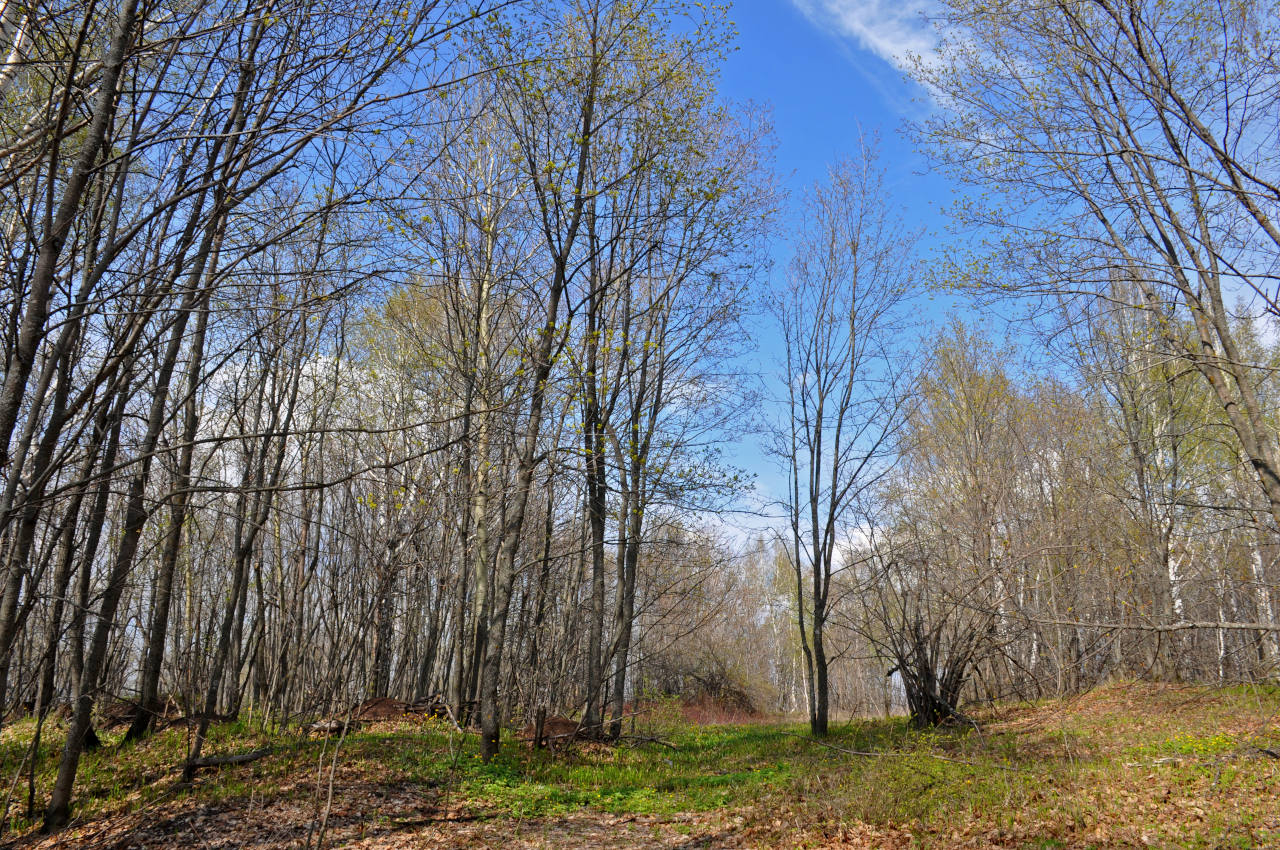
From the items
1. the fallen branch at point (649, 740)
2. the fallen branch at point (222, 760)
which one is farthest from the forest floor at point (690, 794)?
the fallen branch at point (649, 740)

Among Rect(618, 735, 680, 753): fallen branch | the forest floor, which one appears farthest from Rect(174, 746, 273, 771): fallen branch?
Rect(618, 735, 680, 753): fallen branch

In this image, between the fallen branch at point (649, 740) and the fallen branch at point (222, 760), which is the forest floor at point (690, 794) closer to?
the fallen branch at point (222, 760)

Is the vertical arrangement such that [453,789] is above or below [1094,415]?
below

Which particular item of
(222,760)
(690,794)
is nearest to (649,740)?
(690,794)

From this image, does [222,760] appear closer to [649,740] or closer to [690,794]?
[690,794]

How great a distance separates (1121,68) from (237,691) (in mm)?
12559

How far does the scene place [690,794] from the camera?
6945 millimetres

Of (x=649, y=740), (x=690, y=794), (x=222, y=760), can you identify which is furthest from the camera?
(x=649, y=740)

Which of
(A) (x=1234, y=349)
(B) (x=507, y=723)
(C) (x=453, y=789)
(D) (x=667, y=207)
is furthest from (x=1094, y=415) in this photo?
(C) (x=453, y=789)

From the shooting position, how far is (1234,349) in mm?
7211

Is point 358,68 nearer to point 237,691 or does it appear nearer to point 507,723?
point 237,691

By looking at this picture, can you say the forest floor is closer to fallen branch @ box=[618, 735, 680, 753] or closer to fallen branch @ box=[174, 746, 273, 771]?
fallen branch @ box=[174, 746, 273, 771]

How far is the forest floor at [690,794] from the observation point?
5.22 meters

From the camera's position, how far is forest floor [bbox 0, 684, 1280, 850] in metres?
5.22
